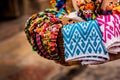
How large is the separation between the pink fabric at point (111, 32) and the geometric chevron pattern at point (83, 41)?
0.06 ft

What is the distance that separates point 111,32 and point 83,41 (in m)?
0.11

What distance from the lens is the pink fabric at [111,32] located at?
117 centimetres

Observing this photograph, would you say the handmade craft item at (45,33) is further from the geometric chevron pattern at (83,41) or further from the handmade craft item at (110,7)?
the handmade craft item at (110,7)

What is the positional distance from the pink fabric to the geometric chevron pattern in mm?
19

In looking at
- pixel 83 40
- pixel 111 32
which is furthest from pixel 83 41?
pixel 111 32

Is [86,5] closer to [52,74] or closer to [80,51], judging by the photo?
[80,51]

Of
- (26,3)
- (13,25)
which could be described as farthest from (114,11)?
(26,3)

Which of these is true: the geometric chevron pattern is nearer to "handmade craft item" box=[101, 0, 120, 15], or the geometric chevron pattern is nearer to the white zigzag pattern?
the white zigzag pattern

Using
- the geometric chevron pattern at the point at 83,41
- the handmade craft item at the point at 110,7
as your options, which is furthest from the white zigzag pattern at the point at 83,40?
the handmade craft item at the point at 110,7

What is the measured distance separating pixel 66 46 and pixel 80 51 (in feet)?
0.19

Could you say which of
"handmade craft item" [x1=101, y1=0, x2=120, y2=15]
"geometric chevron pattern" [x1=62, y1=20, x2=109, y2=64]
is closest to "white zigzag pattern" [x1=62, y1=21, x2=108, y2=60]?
"geometric chevron pattern" [x1=62, y1=20, x2=109, y2=64]

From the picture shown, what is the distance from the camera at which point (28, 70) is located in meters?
3.09

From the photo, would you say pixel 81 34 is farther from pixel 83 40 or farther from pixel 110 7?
pixel 110 7

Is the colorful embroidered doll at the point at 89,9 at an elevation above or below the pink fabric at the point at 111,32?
above
